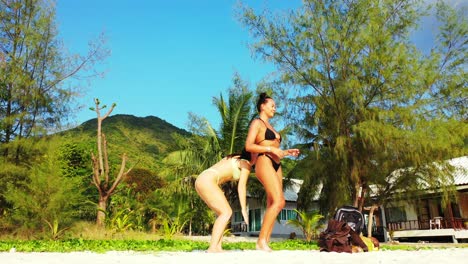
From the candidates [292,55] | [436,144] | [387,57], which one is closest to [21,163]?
[292,55]

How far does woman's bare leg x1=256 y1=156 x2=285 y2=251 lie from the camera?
475 centimetres

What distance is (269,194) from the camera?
4.81m

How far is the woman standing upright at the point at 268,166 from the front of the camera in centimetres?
473

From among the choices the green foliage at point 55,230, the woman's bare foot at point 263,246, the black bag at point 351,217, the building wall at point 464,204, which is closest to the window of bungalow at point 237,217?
the building wall at point 464,204

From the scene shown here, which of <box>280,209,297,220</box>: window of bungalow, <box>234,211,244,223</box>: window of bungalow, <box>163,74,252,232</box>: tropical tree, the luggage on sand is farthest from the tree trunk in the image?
<box>234,211,244,223</box>: window of bungalow

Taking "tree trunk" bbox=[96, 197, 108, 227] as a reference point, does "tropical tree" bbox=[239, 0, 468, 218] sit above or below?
above

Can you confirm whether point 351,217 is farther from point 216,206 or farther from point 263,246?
point 216,206

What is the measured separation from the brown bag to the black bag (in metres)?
0.45

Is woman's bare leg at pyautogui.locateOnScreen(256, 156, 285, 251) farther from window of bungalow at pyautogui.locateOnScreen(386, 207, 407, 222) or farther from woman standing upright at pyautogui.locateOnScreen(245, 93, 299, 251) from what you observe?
window of bungalow at pyautogui.locateOnScreen(386, 207, 407, 222)

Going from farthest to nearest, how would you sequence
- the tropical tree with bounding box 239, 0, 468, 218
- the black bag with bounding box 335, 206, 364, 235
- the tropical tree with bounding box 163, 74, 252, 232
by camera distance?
the tropical tree with bounding box 163, 74, 252, 232
the tropical tree with bounding box 239, 0, 468, 218
the black bag with bounding box 335, 206, 364, 235

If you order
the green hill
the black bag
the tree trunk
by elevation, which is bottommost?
the black bag

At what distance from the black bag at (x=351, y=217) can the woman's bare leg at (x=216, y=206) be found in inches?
70.7

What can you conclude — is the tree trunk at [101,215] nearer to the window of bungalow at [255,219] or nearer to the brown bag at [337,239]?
the brown bag at [337,239]

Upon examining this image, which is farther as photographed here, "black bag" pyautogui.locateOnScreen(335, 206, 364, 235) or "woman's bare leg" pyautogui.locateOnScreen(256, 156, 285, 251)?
"black bag" pyautogui.locateOnScreen(335, 206, 364, 235)
